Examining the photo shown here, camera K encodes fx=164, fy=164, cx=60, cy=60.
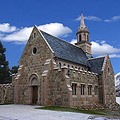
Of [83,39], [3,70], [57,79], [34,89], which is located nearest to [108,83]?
[57,79]

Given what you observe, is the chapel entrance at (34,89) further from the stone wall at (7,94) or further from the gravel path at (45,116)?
the gravel path at (45,116)

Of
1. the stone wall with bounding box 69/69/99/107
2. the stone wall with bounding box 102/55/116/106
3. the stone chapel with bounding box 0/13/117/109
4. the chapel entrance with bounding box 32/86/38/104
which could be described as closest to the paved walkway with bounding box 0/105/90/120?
the stone chapel with bounding box 0/13/117/109

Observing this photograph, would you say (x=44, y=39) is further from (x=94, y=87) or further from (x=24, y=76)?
(x=94, y=87)

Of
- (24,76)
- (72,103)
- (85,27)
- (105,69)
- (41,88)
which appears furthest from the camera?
(85,27)

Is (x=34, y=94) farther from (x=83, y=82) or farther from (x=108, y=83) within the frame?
(x=108, y=83)

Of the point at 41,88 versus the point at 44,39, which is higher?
the point at 44,39

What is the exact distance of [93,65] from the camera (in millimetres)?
32625

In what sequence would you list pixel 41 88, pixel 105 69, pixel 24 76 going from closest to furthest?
pixel 41 88 → pixel 24 76 → pixel 105 69

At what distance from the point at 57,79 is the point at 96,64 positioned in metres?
12.0

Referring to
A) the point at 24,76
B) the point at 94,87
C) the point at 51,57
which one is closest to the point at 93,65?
the point at 94,87

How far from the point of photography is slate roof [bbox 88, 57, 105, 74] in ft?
101

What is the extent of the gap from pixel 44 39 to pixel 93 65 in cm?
1207

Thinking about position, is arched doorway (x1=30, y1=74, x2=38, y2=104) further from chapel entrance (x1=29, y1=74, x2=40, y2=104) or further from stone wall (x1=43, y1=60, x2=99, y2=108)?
stone wall (x1=43, y1=60, x2=99, y2=108)

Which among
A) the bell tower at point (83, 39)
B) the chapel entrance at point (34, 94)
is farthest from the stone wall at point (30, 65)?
the bell tower at point (83, 39)
